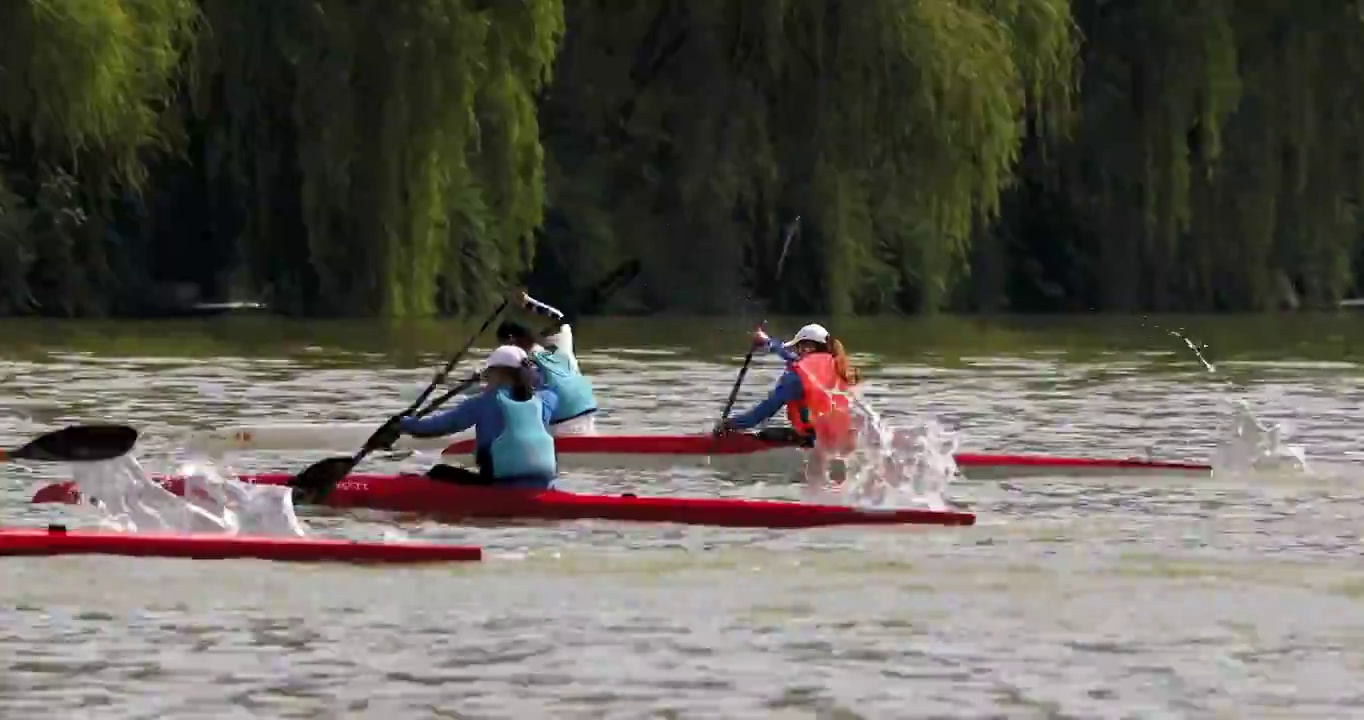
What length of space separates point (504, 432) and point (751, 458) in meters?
4.22

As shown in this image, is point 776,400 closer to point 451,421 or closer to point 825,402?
point 825,402

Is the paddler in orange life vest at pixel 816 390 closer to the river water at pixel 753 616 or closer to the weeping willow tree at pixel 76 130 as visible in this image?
the river water at pixel 753 616

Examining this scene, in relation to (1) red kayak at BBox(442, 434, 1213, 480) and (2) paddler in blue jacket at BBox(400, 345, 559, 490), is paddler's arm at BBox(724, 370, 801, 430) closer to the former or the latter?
(1) red kayak at BBox(442, 434, 1213, 480)

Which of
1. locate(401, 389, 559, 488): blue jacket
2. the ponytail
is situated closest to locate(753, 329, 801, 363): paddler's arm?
the ponytail

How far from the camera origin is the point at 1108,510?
1884cm

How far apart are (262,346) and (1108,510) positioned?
17787 mm

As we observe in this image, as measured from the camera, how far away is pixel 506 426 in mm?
17031

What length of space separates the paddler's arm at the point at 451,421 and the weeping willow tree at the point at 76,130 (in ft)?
50.0

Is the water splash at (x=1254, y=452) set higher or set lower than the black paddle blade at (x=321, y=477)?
lower

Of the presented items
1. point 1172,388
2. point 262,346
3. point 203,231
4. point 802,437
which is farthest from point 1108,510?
point 203,231

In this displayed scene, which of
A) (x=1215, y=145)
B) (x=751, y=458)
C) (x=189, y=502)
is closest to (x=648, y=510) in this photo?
(x=189, y=502)

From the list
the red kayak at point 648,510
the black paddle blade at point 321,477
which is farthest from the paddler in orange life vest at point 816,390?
the black paddle blade at point 321,477

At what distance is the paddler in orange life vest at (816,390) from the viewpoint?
808 inches

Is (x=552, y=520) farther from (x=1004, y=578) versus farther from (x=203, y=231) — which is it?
(x=203, y=231)
